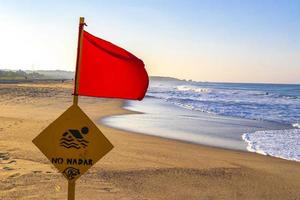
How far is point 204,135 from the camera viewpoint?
15.5 meters

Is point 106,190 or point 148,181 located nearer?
point 106,190

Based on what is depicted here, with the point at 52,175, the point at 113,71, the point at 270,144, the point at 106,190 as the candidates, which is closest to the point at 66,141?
the point at 113,71

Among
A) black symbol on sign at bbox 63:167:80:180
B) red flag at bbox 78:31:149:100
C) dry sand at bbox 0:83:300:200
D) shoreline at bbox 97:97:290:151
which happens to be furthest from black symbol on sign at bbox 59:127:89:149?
shoreline at bbox 97:97:290:151

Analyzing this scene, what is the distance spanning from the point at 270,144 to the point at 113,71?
34.5 feet

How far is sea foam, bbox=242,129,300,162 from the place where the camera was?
12273 mm

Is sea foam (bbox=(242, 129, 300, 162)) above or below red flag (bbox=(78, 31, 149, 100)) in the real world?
below

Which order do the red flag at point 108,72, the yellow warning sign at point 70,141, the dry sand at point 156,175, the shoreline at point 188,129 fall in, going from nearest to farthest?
the yellow warning sign at point 70,141 → the red flag at point 108,72 → the dry sand at point 156,175 → the shoreline at point 188,129

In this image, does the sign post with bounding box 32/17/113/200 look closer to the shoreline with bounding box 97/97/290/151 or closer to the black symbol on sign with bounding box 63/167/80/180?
the black symbol on sign with bounding box 63/167/80/180

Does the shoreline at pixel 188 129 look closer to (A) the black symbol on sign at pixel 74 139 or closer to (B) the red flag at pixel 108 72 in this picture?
(B) the red flag at pixel 108 72

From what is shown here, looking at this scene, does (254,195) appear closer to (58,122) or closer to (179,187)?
(179,187)

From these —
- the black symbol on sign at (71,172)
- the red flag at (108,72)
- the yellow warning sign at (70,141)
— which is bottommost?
the black symbol on sign at (71,172)

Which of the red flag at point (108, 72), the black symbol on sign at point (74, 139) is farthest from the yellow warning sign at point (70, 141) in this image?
the red flag at point (108, 72)

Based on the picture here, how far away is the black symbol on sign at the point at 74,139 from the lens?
421cm

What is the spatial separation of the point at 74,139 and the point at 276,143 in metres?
11.2
